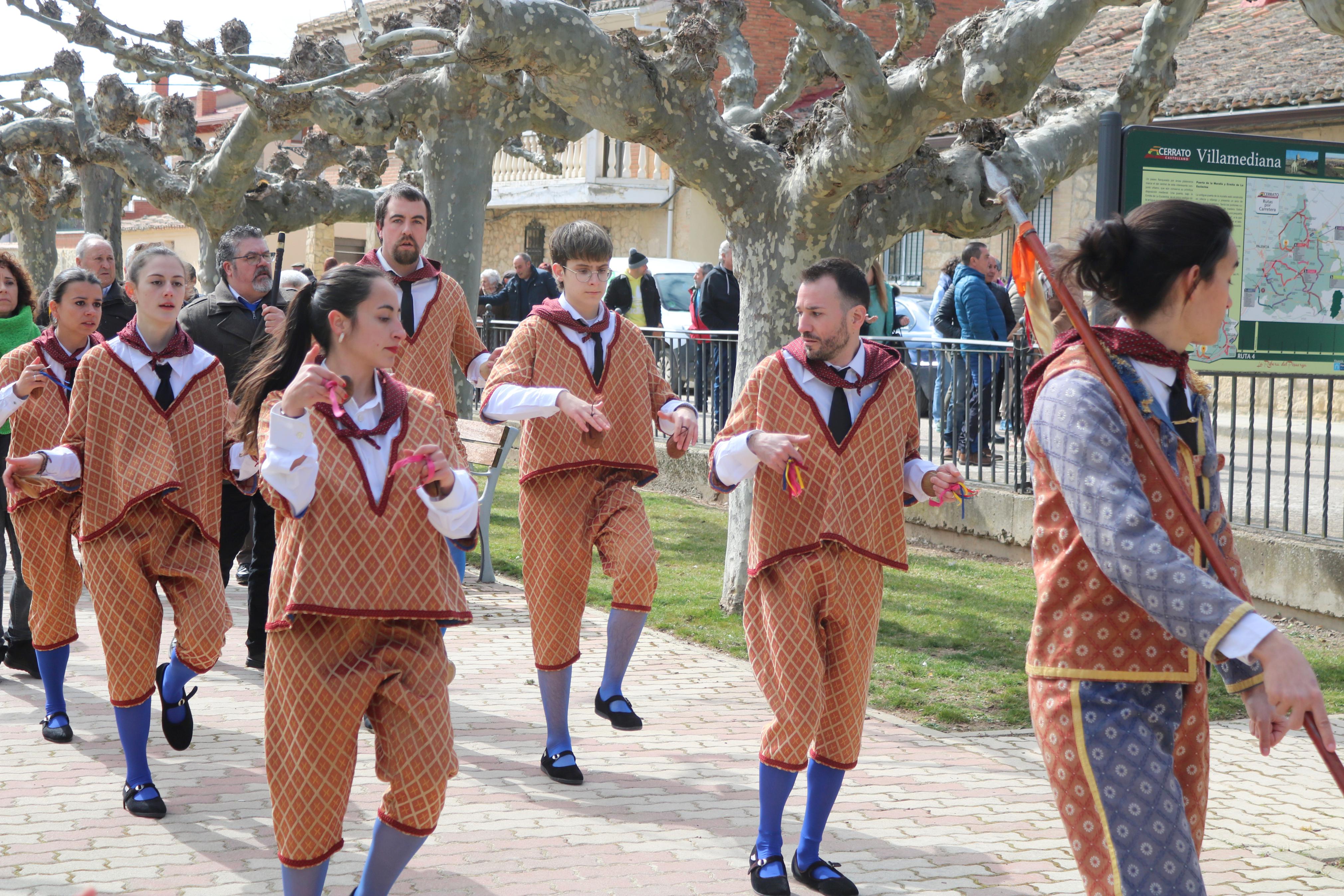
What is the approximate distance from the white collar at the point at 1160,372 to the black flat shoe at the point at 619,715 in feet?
12.5

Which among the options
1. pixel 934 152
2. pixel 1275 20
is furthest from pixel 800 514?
pixel 1275 20

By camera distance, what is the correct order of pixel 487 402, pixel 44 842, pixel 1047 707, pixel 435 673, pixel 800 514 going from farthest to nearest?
1. pixel 487 402
2. pixel 44 842
3. pixel 800 514
4. pixel 435 673
5. pixel 1047 707

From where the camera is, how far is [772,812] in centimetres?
434

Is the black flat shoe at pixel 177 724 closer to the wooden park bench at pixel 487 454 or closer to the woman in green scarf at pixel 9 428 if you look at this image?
the woman in green scarf at pixel 9 428

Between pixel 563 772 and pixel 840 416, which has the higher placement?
pixel 840 416

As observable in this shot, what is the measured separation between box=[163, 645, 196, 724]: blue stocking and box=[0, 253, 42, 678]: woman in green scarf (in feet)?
6.23

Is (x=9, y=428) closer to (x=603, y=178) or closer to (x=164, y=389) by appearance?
(x=164, y=389)

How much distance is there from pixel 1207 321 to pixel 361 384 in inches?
80.3

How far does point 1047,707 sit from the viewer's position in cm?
289

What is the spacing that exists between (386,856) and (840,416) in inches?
73.2

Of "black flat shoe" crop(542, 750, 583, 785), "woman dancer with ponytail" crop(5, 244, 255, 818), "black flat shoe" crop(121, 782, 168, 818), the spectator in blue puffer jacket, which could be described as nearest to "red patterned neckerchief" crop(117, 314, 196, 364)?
"woman dancer with ponytail" crop(5, 244, 255, 818)

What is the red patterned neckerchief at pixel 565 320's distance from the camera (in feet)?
19.2

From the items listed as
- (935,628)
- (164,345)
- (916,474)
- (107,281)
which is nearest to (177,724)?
(164,345)

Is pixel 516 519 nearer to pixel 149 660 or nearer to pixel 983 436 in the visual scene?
pixel 983 436
